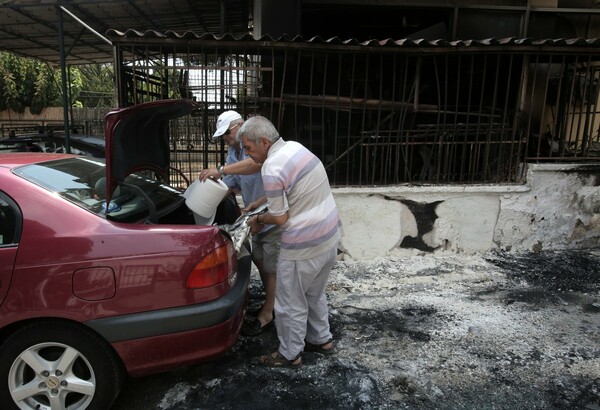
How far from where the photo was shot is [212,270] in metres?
2.54

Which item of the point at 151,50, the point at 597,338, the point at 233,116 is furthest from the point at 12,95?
the point at 597,338

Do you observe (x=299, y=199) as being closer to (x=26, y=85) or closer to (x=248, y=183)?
(x=248, y=183)

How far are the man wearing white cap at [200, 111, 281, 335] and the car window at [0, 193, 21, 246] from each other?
1351 millimetres

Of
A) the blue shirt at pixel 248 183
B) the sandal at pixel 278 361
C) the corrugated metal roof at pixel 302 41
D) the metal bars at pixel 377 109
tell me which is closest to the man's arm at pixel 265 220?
the blue shirt at pixel 248 183

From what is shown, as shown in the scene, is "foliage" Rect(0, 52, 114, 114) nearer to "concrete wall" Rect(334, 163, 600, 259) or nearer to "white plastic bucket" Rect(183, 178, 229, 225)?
"concrete wall" Rect(334, 163, 600, 259)

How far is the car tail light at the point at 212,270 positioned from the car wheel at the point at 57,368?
0.58 meters

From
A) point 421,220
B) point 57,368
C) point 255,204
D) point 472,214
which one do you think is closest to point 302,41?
point 255,204

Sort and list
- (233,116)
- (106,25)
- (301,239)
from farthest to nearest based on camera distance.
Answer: (106,25)
(233,116)
(301,239)

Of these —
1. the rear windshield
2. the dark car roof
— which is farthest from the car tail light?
the dark car roof

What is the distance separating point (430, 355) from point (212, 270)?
1.76 meters

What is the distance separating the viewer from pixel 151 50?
16.9 ft

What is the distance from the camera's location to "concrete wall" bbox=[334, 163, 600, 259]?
16.8 ft

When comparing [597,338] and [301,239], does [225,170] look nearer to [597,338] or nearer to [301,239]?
[301,239]

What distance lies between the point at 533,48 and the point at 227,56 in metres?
3.41
